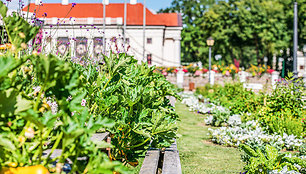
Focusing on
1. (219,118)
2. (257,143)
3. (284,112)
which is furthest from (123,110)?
(219,118)

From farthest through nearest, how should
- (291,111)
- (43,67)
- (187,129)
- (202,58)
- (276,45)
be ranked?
(202,58)
(276,45)
(187,129)
(291,111)
(43,67)

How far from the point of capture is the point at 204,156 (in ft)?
18.2

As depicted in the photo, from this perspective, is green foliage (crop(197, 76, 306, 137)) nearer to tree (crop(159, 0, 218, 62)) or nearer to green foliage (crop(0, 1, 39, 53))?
green foliage (crop(0, 1, 39, 53))

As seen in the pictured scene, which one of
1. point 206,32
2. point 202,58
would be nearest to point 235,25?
point 206,32

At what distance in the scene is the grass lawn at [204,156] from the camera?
4758 mm

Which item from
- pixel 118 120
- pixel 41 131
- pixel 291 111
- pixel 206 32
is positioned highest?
pixel 206 32

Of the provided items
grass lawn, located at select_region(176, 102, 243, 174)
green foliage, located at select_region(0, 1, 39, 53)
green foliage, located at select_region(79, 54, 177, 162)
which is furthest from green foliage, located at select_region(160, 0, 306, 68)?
green foliage, located at select_region(0, 1, 39, 53)

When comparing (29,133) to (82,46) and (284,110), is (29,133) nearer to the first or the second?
(82,46)

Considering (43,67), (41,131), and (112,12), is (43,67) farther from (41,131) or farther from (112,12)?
(112,12)

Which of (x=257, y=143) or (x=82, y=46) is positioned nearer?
(x=257, y=143)

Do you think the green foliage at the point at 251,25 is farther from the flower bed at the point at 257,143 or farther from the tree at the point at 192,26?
the flower bed at the point at 257,143

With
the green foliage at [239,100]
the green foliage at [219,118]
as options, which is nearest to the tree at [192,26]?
the green foliage at [239,100]

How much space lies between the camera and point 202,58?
2048 inches

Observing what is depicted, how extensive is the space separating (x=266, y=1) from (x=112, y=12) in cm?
1981
